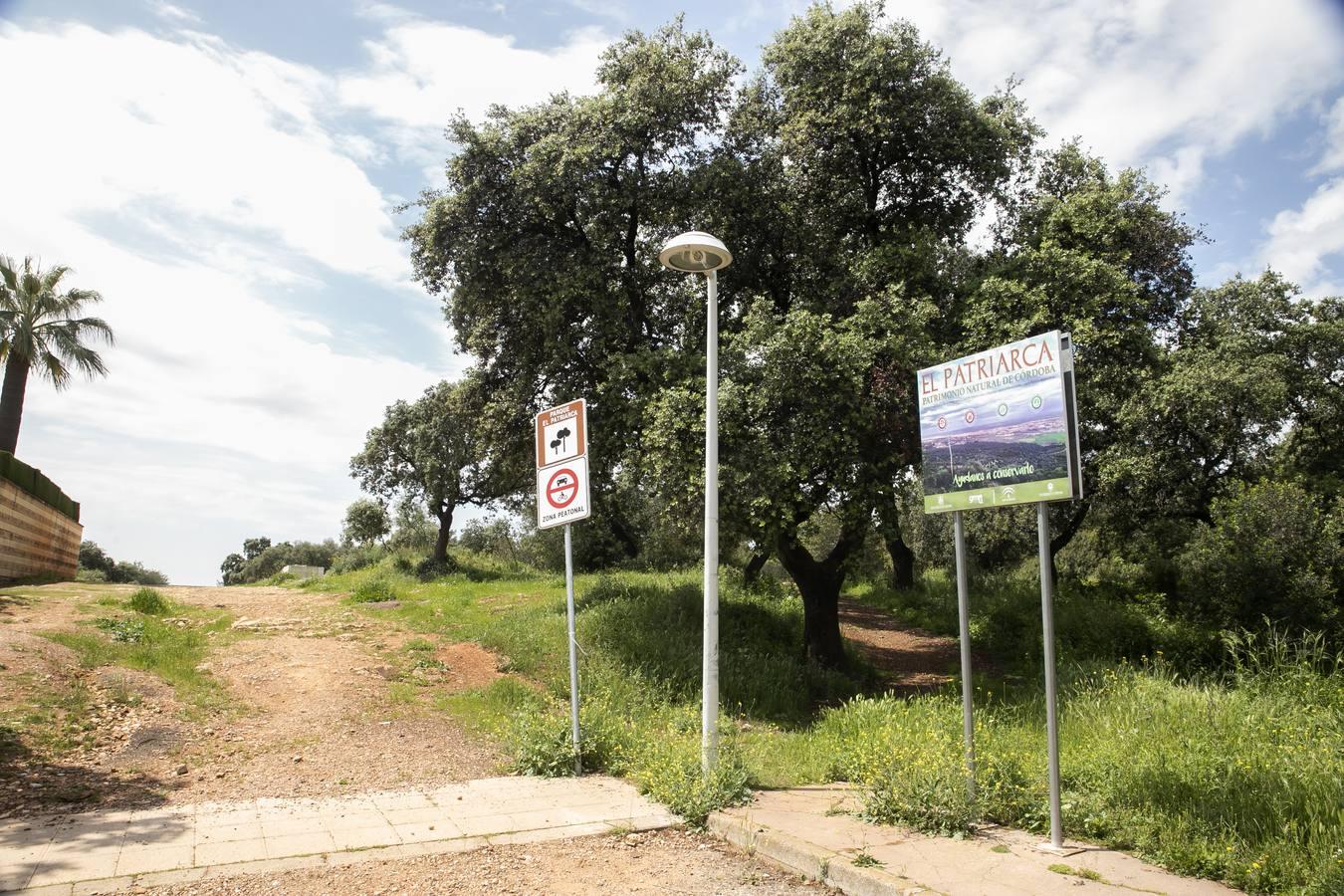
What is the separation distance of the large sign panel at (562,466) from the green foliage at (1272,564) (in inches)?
527

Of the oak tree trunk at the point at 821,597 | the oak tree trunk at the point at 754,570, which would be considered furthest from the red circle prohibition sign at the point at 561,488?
the oak tree trunk at the point at 754,570

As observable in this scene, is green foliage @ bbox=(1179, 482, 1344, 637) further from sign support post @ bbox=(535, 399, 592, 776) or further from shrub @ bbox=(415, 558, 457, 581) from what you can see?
shrub @ bbox=(415, 558, 457, 581)

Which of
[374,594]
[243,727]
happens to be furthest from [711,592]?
[374,594]

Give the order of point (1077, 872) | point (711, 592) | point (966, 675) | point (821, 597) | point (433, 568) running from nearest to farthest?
1. point (1077, 872)
2. point (966, 675)
3. point (711, 592)
4. point (821, 597)
5. point (433, 568)

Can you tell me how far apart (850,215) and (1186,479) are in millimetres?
10854

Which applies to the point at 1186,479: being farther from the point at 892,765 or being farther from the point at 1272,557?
the point at 892,765

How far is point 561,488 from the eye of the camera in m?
7.48

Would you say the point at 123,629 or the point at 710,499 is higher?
the point at 710,499

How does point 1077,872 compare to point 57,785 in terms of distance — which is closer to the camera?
point 1077,872

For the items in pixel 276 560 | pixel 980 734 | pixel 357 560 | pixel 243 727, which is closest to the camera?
pixel 980 734

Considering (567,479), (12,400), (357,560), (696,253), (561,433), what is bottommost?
(357,560)

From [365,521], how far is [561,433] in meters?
27.5

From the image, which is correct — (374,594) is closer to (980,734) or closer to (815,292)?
(815,292)

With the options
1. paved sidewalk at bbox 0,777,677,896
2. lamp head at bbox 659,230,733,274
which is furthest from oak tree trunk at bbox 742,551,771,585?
paved sidewalk at bbox 0,777,677,896
